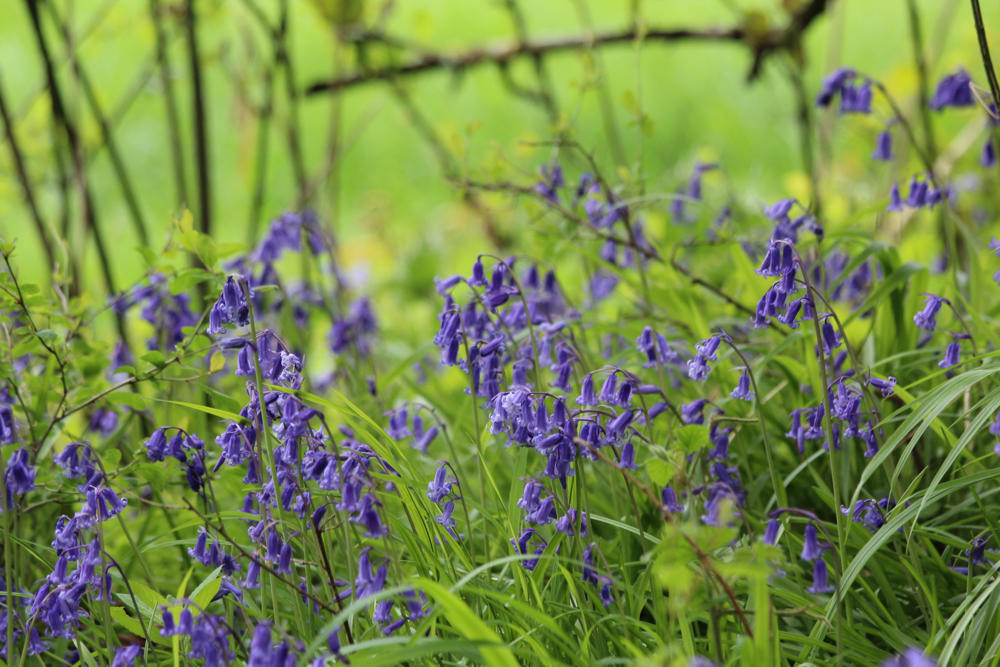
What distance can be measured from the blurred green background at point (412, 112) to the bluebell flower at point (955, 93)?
199 centimetres

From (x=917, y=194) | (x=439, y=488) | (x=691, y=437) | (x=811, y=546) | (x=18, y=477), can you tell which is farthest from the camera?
(x=917, y=194)

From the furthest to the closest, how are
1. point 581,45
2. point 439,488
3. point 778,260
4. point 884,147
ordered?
point 581,45 → point 884,147 → point 439,488 → point 778,260

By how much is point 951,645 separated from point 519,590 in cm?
95

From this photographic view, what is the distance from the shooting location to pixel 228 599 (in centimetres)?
230

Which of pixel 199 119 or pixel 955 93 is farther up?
pixel 199 119

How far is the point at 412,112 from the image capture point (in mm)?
5660

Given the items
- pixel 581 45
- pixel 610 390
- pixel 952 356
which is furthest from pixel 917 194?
pixel 581 45

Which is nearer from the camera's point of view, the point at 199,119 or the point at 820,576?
the point at 820,576

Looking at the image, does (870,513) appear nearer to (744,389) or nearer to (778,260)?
(744,389)

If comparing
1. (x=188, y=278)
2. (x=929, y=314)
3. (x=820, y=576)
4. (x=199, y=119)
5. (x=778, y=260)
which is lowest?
(x=820, y=576)

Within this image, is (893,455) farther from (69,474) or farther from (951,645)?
(69,474)

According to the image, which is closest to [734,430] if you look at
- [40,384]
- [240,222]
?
[40,384]

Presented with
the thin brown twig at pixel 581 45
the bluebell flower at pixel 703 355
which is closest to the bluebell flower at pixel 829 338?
the bluebell flower at pixel 703 355

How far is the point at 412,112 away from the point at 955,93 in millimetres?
3132
